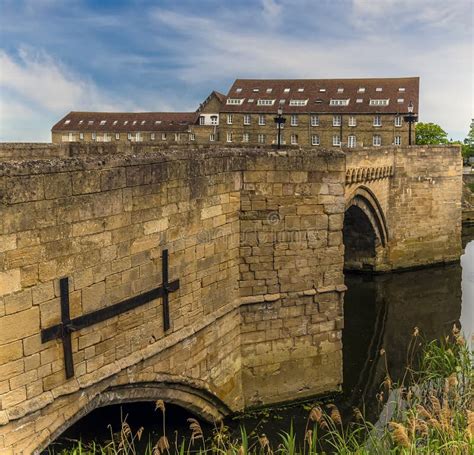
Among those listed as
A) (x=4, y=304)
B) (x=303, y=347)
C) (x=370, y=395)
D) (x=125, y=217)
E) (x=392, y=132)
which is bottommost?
(x=370, y=395)

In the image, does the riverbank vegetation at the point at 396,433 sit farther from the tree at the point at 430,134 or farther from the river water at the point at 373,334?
the tree at the point at 430,134

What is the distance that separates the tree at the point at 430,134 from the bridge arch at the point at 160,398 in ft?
155

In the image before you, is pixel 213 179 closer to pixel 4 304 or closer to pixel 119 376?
pixel 119 376

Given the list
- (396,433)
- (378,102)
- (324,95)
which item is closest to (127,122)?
(324,95)

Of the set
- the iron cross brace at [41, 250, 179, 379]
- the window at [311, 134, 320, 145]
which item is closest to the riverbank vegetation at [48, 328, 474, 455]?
the iron cross brace at [41, 250, 179, 379]

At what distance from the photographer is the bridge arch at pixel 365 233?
71.3ft

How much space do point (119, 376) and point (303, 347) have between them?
13.9 feet

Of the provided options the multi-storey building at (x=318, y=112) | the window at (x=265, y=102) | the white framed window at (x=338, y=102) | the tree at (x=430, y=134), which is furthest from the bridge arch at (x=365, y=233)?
the tree at (x=430, y=134)

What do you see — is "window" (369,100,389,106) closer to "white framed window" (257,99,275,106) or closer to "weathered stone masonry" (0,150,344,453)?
"white framed window" (257,99,275,106)

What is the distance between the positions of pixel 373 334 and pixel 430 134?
4017 cm

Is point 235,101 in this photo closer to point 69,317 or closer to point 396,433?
point 69,317

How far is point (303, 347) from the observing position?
36.2 ft

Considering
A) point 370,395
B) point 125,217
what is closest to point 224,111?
point 370,395

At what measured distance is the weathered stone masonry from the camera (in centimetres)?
630
